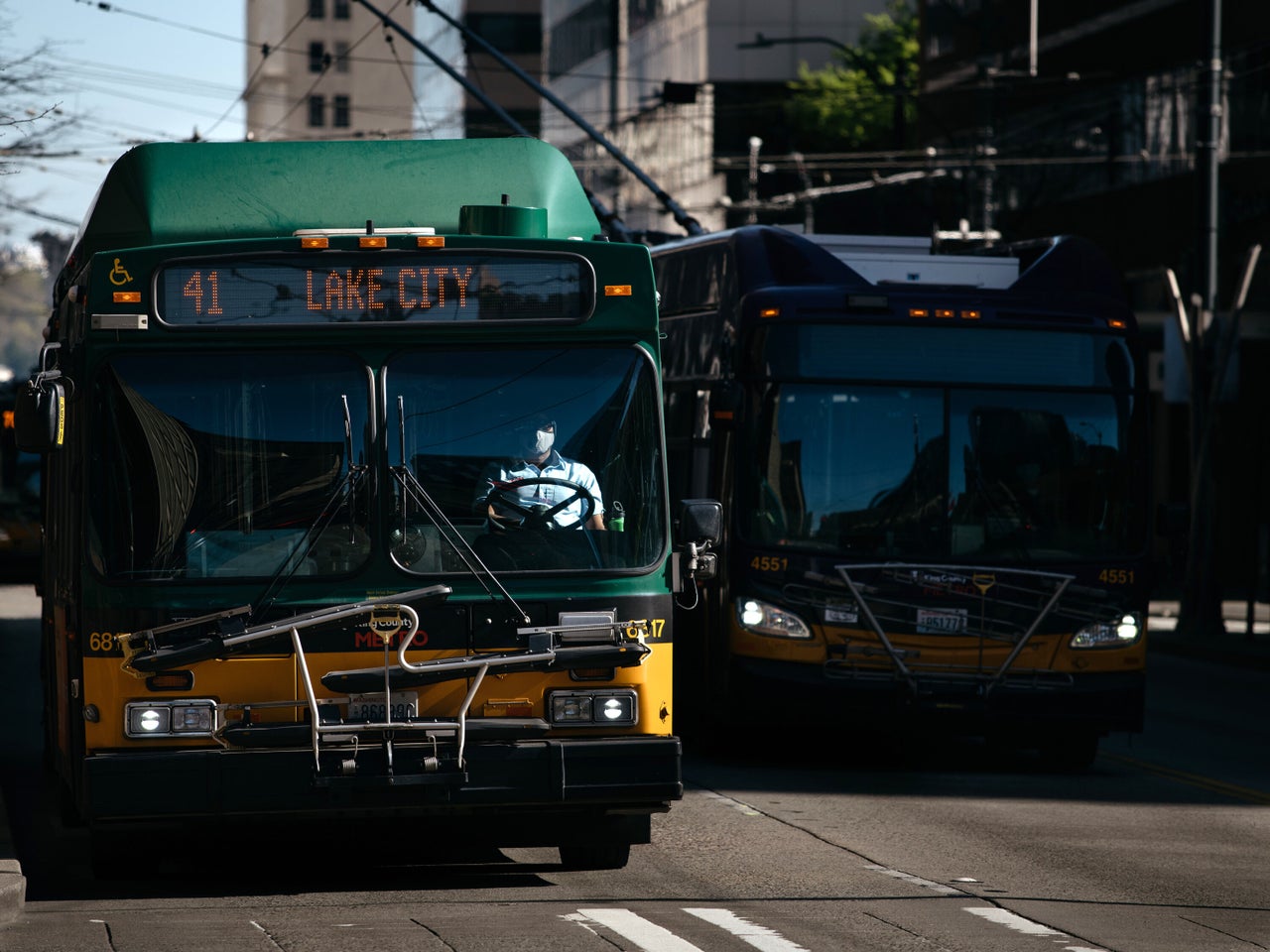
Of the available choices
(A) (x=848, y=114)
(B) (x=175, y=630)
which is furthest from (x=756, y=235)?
(A) (x=848, y=114)

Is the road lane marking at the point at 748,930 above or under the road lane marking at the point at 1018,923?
above

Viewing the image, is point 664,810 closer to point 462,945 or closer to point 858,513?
point 462,945

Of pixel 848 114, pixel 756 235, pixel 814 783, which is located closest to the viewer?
pixel 814 783

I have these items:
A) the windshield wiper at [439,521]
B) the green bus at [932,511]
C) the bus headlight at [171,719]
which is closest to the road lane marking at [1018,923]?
the windshield wiper at [439,521]

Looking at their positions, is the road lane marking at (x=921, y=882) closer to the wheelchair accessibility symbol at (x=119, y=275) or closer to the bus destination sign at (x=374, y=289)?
the bus destination sign at (x=374, y=289)

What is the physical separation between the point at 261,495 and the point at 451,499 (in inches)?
29.4

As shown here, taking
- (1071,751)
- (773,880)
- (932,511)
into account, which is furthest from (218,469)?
(1071,751)

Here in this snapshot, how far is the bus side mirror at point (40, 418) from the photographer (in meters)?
8.80

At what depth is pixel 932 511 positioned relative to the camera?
529 inches

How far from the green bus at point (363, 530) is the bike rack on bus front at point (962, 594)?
417cm

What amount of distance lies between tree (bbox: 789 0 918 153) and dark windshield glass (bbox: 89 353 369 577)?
53.5 meters

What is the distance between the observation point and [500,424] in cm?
911

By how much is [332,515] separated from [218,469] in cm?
48

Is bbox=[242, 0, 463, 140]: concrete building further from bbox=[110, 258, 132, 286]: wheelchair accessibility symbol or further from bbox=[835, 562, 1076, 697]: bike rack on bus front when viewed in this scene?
bbox=[110, 258, 132, 286]: wheelchair accessibility symbol
